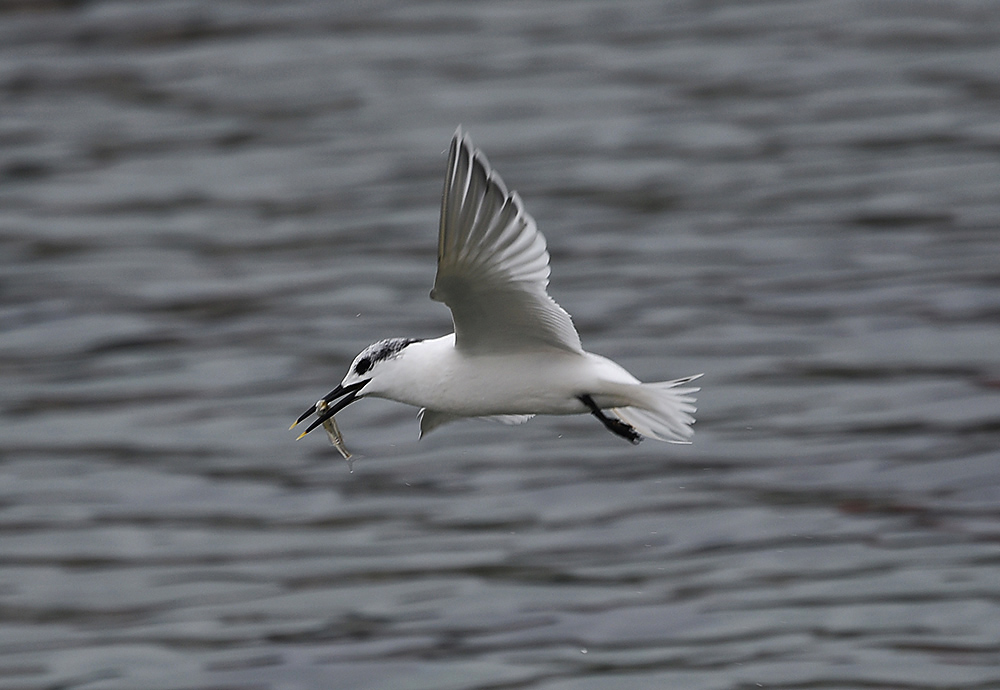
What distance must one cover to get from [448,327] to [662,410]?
9890 mm

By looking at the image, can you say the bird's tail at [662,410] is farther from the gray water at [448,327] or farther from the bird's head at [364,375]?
the gray water at [448,327]

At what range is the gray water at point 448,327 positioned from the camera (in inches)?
509

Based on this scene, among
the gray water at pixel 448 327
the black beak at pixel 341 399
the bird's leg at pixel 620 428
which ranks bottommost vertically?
the gray water at pixel 448 327

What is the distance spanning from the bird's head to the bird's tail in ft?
3.34

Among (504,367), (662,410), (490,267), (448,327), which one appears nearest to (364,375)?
(504,367)

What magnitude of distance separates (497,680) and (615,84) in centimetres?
1348

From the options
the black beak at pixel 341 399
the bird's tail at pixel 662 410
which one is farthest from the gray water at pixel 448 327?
the black beak at pixel 341 399

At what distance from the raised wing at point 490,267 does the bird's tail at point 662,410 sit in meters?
0.35

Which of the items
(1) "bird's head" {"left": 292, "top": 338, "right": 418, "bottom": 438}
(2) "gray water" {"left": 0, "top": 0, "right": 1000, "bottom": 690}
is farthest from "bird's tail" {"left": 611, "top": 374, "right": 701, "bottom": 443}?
(2) "gray water" {"left": 0, "top": 0, "right": 1000, "bottom": 690}

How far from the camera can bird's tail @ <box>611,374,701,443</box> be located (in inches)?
313

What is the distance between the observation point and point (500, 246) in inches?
285

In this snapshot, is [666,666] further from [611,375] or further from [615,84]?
[615,84]

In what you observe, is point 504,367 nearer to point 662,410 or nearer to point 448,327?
point 662,410

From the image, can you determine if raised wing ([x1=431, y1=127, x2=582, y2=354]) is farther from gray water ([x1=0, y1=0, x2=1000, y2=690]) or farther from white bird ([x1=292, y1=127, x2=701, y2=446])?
gray water ([x1=0, y1=0, x2=1000, y2=690])
